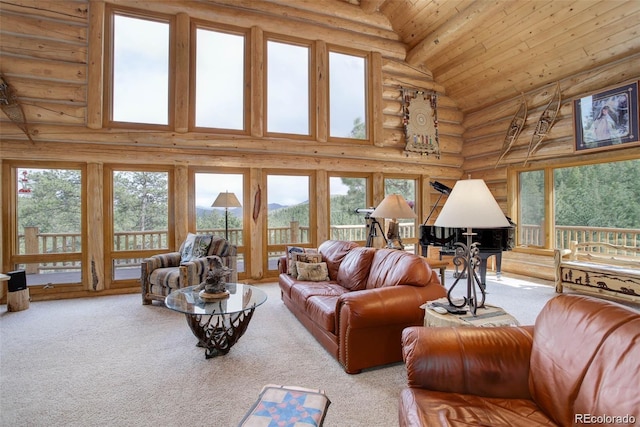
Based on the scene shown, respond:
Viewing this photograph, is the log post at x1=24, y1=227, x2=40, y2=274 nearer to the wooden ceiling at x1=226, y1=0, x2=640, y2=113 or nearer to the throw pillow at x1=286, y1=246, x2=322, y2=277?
the throw pillow at x1=286, y1=246, x2=322, y2=277

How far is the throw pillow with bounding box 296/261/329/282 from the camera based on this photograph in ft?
12.2

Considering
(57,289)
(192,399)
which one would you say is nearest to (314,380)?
(192,399)

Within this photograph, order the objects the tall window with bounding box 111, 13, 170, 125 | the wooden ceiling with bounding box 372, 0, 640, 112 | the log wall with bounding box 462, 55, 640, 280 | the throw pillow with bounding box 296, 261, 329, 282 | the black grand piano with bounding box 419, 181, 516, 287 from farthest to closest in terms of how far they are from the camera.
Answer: the tall window with bounding box 111, 13, 170, 125 → the log wall with bounding box 462, 55, 640, 280 → the wooden ceiling with bounding box 372, 0, 640, 112 → the black grand piano with bounding box 419, 181, 516, 287 → the throw pillow with bounding box 296, 261, 329, 282

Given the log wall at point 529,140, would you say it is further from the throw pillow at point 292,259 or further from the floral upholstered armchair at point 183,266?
the floral upholstered armchair at point 183,266

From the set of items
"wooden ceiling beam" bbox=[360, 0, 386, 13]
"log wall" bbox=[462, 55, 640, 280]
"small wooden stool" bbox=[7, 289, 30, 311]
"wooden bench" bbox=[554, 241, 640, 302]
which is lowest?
"small wooden stool" bbox=[7, 289, 30, 311]

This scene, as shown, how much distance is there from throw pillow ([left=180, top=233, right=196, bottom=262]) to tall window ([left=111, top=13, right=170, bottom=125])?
1.97m

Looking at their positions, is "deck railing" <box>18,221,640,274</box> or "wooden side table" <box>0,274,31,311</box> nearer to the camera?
"wooden side table" <box>0,274,31,311</box>

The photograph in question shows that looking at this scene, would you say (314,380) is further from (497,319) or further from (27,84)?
(27,84)

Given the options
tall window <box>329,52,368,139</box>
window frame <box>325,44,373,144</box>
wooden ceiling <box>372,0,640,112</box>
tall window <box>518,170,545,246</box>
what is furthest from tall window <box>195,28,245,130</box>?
tall window <box>518,170,545,246</box>

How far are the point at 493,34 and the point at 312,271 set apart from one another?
5.03m

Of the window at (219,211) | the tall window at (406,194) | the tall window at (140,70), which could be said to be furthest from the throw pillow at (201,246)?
the tall window at (406,194)

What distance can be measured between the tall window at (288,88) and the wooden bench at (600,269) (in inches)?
184

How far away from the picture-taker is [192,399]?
210cm

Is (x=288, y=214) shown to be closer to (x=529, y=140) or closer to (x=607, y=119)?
(x=529, y=140)
